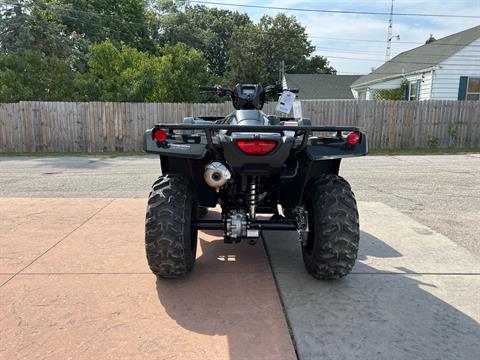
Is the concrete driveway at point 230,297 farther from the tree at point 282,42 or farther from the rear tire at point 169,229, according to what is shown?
the tree at point 282,42

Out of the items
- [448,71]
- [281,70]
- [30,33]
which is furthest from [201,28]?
[448,71]

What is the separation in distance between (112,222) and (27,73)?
14404mm

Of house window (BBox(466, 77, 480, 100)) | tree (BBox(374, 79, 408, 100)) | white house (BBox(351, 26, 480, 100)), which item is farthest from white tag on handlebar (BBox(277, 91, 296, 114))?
tree (BBox(374, 79, 408, 100))

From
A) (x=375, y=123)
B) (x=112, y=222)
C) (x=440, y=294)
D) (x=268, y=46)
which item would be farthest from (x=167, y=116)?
(x=268, y=46)

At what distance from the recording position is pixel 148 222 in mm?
3057

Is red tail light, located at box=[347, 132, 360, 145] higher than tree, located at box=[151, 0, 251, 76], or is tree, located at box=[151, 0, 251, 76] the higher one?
tree, located at box=[151, 0, 251, 76]

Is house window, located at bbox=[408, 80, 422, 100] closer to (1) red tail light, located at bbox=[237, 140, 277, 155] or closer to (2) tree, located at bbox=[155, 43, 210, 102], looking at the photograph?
(2) tree, located at bbox=[155, 43, 210, 102]

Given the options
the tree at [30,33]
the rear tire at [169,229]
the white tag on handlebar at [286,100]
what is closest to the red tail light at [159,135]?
the rear tire at [169,229]

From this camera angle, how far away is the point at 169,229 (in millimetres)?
3029

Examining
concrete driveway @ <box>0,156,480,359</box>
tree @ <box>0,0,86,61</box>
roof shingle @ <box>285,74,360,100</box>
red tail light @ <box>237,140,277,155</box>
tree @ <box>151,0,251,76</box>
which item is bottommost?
concrete driveway @ <box>0,156,480,359</box>

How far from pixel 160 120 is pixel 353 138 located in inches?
498

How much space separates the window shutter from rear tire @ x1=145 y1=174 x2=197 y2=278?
18.6 metres

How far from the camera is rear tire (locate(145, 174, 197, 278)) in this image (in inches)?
120

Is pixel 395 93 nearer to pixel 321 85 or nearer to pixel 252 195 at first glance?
pixel 321 85
